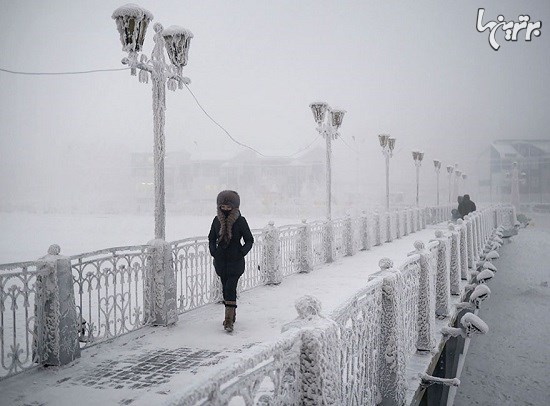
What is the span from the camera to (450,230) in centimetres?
924

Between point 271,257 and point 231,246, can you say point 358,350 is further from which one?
point 271,257

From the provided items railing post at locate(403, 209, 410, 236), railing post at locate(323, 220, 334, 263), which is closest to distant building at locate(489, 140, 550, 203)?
railing post at locate(403, 209, 410, 236)

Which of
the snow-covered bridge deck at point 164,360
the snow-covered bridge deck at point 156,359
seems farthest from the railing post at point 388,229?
the snow-covered bridge deck at point 156,359

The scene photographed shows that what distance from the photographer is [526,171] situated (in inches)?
2675

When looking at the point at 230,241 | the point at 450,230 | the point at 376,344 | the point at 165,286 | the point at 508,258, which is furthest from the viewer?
the point at 508,258

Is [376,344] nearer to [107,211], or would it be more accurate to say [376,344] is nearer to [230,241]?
[230,241]

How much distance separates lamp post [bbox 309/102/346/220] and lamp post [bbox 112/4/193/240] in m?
7.26

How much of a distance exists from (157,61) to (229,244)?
3422 millimetres

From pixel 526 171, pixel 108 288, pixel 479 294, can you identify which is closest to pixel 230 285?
pixel 108 288

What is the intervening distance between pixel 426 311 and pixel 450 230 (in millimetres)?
3779

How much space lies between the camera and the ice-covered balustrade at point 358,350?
211 centimetres

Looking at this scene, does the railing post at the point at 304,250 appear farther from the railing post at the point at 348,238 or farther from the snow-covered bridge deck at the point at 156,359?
the railing post at the point at 348,238

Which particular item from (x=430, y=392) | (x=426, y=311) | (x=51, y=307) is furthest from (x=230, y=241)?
(x=430, y=392)

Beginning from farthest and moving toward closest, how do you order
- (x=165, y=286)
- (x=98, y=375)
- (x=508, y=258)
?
(x=508, y=258)
(x=165, y=286)
(x=98, y=375)
